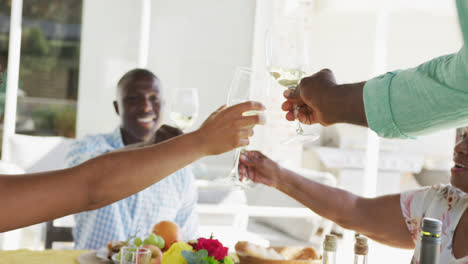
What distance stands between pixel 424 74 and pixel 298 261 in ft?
2.03

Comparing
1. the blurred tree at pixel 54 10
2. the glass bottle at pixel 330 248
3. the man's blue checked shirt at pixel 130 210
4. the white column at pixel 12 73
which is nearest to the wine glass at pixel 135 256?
the glass bottle at pixel 330 248

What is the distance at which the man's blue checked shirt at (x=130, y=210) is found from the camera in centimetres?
196

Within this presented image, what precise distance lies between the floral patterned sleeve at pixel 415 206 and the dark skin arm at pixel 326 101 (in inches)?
23.0

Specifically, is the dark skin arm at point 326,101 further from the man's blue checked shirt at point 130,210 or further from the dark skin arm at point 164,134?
the man's blue checked shirt at point 130,210

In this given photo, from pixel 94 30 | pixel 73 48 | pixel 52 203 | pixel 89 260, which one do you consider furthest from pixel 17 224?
pixel 73 48

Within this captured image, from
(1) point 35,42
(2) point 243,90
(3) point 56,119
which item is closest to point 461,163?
(2) point 243,90

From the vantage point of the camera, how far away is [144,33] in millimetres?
5203

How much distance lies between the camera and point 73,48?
5.84 meters

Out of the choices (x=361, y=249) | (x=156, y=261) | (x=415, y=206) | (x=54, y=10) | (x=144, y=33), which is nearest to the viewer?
(x=361, y=249)

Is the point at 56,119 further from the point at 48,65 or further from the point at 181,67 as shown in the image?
the point at 181,67

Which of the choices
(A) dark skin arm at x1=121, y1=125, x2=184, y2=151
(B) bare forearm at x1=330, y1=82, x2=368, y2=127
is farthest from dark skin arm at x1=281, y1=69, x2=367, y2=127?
(A) dark skin arm at x1=121, y1=125, x2=184, y2=151

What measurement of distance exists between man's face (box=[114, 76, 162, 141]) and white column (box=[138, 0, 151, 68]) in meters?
3.02

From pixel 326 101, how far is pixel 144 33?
14.2ft

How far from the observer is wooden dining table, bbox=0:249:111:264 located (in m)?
1.46
